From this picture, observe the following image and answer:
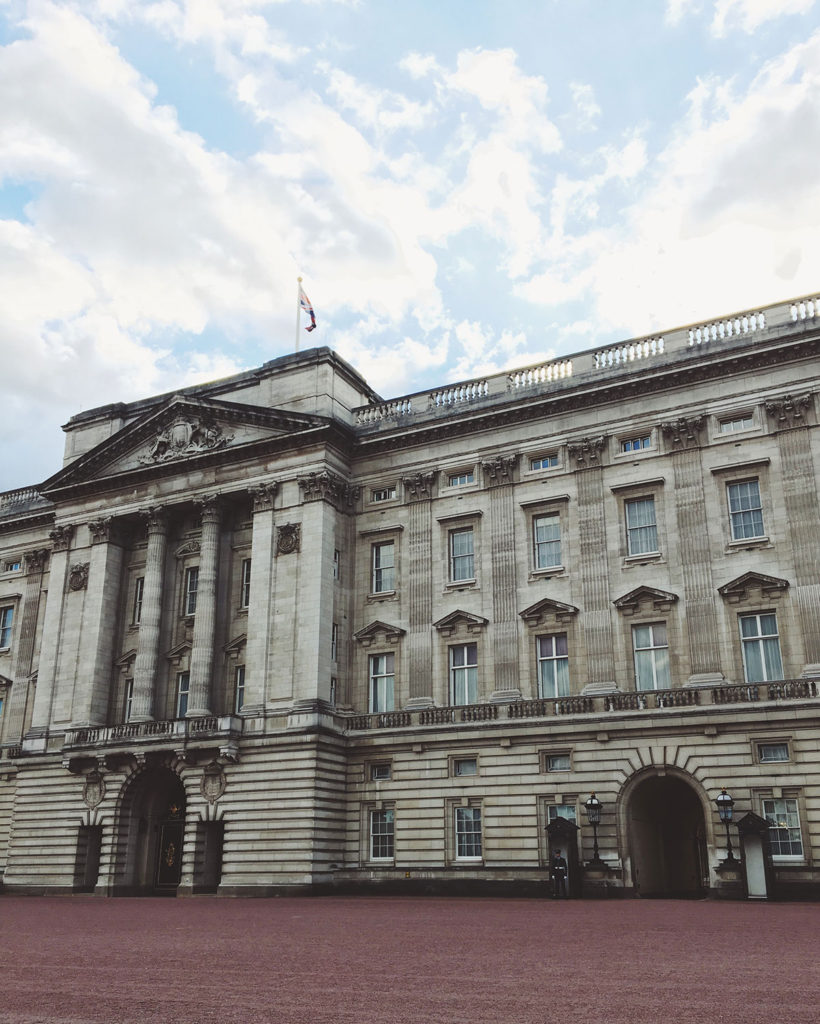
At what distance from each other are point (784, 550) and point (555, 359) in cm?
1337

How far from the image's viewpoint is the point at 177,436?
49.5 metres

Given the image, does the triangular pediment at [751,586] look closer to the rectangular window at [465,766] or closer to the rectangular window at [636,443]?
the rectangular window at [636,443]

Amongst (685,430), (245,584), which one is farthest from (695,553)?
(245,584)

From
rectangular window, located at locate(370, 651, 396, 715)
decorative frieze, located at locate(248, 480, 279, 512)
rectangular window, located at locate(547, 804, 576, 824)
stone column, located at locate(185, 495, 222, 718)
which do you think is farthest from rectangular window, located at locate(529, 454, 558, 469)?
stone column, located at locate(185, 495, 222, 718)

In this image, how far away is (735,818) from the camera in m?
34.2

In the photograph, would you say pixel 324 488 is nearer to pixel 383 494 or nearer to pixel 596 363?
pixel 383 494

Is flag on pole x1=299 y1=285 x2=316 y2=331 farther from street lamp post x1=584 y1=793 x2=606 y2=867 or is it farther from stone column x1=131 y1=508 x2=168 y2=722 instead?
street lamp post x1=584 y1=793 x2=606 y2=867

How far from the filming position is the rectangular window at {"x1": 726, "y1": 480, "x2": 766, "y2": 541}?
1470 inches

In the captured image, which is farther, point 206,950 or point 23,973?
point 206,950

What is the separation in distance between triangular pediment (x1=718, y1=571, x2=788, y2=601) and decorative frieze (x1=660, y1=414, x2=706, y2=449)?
19.6 ft

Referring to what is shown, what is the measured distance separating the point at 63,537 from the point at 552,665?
27018mm

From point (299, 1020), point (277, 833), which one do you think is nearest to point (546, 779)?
point (277, 833)

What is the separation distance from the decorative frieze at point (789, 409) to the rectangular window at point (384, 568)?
57.0ft

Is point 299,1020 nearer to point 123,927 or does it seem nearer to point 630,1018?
point 630,1018
